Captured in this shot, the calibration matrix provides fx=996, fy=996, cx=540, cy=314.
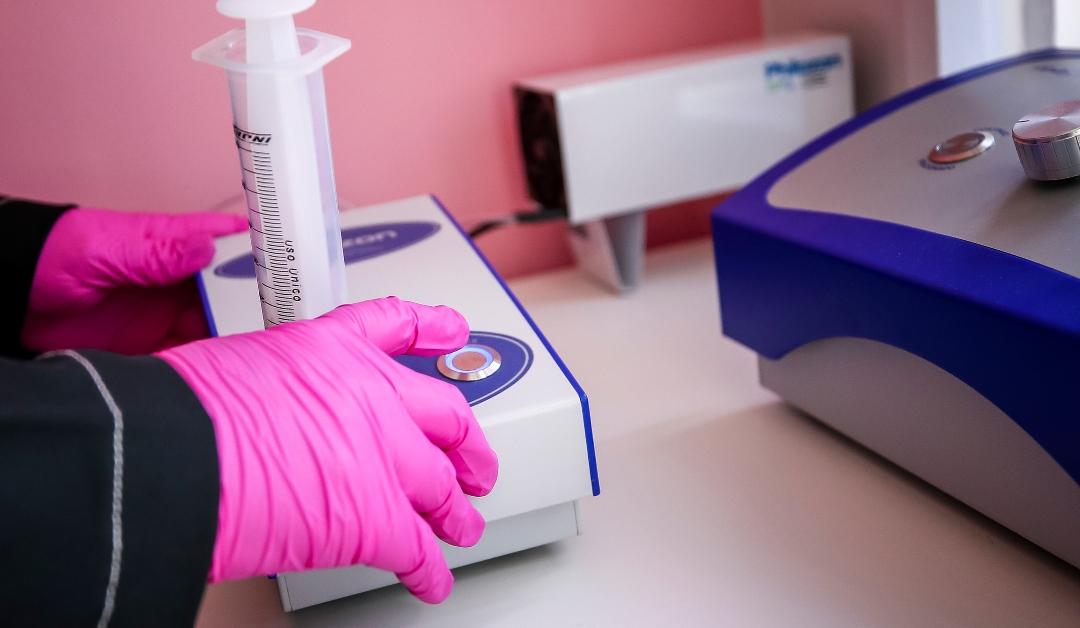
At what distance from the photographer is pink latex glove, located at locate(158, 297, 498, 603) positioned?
439mm

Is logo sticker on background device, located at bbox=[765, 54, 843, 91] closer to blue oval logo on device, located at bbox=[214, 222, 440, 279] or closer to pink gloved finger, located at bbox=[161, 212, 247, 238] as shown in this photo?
blue oval logo on device, located at bbox=[214, 222, 440, 279]

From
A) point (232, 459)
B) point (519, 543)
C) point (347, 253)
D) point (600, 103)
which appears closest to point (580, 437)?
point (519, 543)

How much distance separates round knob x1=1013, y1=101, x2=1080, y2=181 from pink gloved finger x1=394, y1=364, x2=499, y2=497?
36 cm

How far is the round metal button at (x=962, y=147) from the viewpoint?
25.9 inches

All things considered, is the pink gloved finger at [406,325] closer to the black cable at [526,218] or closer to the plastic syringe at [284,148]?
the plastic syringe at [284,148]

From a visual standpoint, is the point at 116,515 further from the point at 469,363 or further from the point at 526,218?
the point at 526,218

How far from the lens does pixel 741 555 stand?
0.62 meters

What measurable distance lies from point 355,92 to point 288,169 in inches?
23.0

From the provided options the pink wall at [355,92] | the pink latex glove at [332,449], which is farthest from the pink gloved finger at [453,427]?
the pink wall at [355,92]

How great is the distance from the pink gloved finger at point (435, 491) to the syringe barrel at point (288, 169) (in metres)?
0.13

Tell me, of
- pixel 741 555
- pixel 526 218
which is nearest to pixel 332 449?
pixel 741 555

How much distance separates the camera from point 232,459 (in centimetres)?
43

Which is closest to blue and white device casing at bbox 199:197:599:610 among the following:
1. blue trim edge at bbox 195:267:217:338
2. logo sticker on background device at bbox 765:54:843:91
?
blue trim edge at bbox 195:267:217:338

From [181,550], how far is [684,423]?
46 cm
